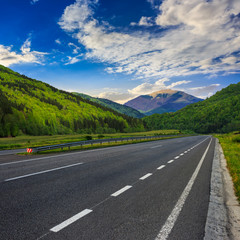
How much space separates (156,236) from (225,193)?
3.39 m

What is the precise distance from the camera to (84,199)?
14.5ft

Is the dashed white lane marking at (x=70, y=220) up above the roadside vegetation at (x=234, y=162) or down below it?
above

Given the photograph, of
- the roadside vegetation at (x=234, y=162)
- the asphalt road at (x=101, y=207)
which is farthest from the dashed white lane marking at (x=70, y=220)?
the roadside vegetation at (x=234, y=162)

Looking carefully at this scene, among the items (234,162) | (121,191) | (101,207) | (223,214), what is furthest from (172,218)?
(234,162)

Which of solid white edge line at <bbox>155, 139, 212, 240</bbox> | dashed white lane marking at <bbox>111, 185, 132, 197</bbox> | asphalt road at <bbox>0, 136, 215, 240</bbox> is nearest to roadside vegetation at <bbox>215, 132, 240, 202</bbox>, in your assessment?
asphalt road at <bbox>0, 136, 215, 240</bbox>

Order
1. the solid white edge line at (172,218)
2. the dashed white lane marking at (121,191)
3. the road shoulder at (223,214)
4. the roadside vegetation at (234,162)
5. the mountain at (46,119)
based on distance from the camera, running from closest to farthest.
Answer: the solid white edge line at (172,218), the road shoulder at (223,214), the dashed white lane marking at (121,191), the roadside vegetation at (234,162), the mountain at (46,119)

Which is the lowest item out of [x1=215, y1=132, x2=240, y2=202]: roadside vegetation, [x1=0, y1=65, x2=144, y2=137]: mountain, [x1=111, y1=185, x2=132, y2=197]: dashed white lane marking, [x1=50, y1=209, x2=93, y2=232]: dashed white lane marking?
[x1=215, y1=132, x2=240, y2=202]: roadside vegetation

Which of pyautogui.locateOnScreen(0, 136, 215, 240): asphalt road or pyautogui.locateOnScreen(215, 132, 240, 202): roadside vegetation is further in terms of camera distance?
pyautogui.locateOnScreen(215, 132, 240, 202): roadside vegetation

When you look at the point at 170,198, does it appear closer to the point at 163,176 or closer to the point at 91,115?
the point at 163,176

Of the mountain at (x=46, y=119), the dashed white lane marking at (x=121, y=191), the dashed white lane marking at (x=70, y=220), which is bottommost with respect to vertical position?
the dashed white lane marking at (x=121, y=191)

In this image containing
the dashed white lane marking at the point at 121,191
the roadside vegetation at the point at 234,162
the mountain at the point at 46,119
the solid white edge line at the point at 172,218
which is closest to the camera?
the solid white edge line at the point at 172,218

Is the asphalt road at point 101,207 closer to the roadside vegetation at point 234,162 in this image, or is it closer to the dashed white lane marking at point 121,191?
the dashed white lane marking at point 121,191

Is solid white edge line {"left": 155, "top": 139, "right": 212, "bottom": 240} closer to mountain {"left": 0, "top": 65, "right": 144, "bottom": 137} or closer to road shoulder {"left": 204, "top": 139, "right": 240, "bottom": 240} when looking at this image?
road shoulder {"left": 204, "top": 139, "right": 240, "bottom": 240}

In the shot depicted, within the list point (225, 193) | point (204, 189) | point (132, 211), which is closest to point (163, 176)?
point (204, 189)
